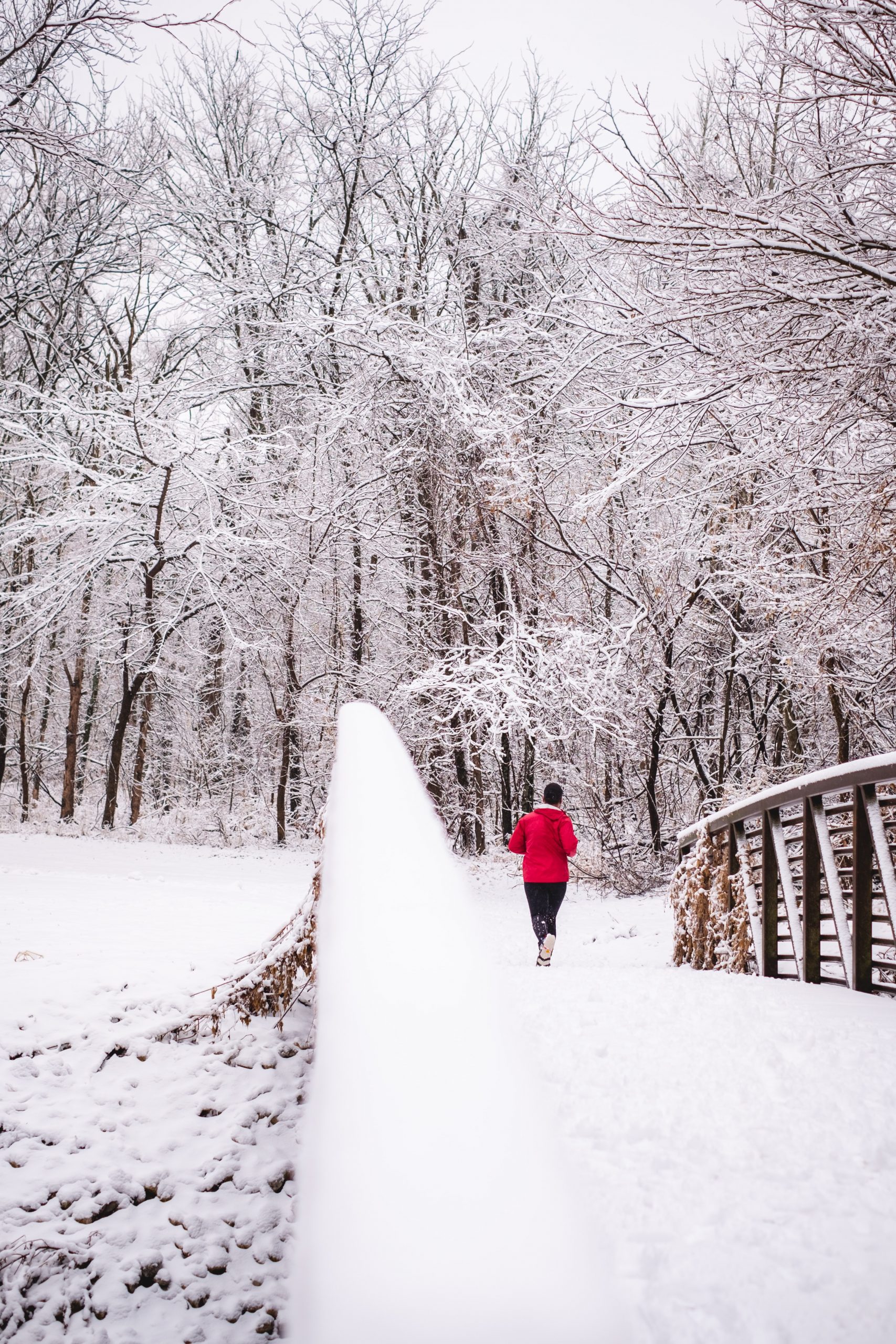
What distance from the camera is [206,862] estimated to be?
11.8 m

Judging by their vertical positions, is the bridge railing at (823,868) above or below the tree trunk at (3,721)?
below

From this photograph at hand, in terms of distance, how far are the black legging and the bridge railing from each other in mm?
1430

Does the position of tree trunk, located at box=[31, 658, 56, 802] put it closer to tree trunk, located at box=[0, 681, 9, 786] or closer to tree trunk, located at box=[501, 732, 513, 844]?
tree trunk, located at box=[0, 681, 9, 786]

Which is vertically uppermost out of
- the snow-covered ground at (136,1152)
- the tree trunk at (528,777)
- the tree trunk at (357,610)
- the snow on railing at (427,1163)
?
the tree trunk at (357,610)

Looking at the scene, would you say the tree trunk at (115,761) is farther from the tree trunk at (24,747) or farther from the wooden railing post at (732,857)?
the wooden railing post at (732,857)

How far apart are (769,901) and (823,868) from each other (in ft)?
3.03

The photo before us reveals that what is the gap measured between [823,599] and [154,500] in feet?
41.3

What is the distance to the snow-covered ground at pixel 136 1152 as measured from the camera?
2.87 m

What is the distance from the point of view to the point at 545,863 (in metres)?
6.91

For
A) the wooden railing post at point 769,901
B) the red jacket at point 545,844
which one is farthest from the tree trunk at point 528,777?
the wooden railing post at point 769,901

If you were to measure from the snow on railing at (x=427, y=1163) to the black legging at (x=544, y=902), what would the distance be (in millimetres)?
5636

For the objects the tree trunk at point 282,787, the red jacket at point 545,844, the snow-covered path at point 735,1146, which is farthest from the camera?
the tree trunk at point 282,787

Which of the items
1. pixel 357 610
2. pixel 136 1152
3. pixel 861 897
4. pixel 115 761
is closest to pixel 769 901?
pixel 861 897

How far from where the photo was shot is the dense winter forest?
11844mm
